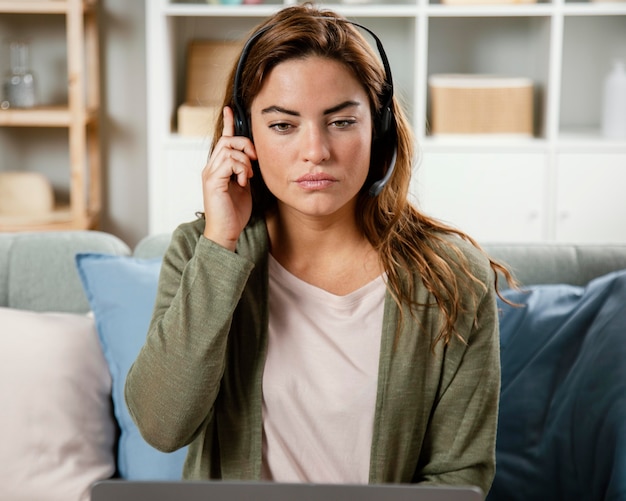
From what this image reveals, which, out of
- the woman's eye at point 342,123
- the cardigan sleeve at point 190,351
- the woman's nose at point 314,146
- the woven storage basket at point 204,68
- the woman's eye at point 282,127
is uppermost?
the woven storage basket at point 204,68

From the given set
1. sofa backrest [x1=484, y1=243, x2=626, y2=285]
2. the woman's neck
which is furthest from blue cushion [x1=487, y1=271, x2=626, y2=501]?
the woman's neck

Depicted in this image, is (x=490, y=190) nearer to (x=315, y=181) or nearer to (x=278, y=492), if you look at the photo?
(x=315, y=181)

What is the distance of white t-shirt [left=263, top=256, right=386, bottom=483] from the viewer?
1362 millimetres

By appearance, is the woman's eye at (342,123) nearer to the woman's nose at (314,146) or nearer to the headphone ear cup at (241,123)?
the woman's nose at (314,146)

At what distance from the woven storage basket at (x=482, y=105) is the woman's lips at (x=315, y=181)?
1954 millimetres

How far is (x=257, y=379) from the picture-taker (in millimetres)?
1364

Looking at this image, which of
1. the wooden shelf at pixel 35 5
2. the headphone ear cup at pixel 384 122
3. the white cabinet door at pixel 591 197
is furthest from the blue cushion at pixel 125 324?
Result: the white cabinet door at pixel 591 197

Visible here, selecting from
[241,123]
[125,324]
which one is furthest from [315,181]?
[125,324]

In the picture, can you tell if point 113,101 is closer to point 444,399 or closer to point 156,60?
point 156,60

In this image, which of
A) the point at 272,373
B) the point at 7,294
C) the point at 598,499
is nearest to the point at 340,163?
the point at 272,373

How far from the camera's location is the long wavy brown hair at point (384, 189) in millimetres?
1340

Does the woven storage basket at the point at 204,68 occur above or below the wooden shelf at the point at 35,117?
above

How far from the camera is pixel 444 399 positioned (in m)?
1.40

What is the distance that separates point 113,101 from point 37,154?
35 centimetres
